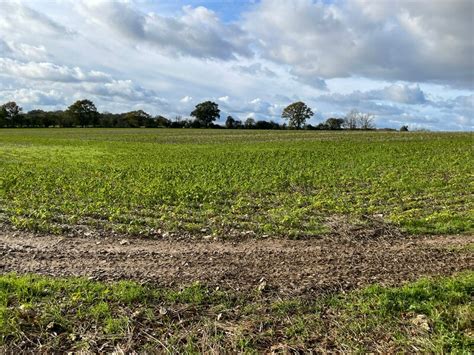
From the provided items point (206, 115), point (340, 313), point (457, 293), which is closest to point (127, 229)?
point (340, 313)

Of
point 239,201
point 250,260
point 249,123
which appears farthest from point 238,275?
point 249,123

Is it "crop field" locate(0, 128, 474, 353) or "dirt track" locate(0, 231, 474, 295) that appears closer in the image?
"crop field" locate(0, 128, 474, 353)

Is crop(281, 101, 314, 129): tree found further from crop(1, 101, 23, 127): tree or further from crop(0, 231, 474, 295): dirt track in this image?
crop(0, 231, 474, 295): dirt track

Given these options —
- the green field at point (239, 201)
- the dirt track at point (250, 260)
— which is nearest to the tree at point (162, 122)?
the green field at point (239, 201)

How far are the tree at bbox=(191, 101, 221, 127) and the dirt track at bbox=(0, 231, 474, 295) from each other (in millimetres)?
135213

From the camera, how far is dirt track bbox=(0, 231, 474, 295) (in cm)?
594

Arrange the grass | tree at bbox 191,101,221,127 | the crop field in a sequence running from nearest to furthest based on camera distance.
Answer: the grass < the crop field < tree at bbox 191,101,221,127

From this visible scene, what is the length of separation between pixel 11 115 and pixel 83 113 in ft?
72.1

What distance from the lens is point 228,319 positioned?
4.83 m

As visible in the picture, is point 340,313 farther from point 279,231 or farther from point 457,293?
point 279,231

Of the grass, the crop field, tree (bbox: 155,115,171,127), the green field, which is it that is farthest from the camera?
tree (bbox: 155,115,171,127)

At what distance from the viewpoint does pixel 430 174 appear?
741 inches

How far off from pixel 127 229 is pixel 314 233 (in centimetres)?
434

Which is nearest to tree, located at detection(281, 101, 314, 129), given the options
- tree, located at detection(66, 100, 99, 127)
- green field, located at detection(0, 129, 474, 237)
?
tree, located at detection(66, 100, 99, 127)
